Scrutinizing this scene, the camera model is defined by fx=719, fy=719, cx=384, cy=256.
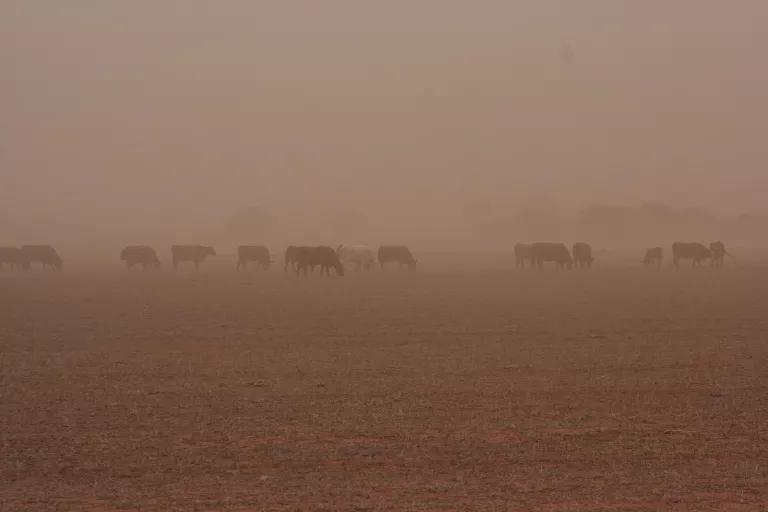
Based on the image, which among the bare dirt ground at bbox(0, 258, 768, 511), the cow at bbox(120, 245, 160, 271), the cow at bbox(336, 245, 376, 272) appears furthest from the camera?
the cow at bbox(336, 245, 376, 272)

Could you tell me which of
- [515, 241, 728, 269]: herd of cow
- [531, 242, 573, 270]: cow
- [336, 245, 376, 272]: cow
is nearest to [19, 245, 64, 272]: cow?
[336, 245, 376, 272]: cow

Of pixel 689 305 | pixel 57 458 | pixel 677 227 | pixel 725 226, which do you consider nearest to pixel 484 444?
pixel 57 458

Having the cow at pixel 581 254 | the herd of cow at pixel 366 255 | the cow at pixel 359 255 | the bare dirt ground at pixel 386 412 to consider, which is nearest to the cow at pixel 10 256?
the herd of cow at pixel 366 255

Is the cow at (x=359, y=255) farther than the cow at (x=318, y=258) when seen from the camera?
Yes

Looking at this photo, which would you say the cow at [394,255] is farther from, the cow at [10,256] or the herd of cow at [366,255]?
the cow at [10,256]

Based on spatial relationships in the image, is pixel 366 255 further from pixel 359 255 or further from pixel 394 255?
pixel 394 255

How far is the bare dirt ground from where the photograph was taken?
7340 millimetres

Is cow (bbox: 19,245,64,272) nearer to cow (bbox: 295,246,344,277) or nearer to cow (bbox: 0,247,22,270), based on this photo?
cow (bbox: 0,247,22,270)

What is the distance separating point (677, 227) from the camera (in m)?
149

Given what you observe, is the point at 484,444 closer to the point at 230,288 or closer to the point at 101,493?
the point at 101,493

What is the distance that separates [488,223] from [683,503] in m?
156

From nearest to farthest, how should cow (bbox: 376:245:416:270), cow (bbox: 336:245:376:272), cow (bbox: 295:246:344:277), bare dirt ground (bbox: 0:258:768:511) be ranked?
bare dirt ground (bbox: 0:258:768:511) < cow (bbox: 295:246:344:277) < cow (bbox: 376:245:416:270) < cow (bbox: 336:245:376:272)

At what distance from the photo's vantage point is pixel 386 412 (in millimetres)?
10055

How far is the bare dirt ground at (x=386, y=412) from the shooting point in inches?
289
